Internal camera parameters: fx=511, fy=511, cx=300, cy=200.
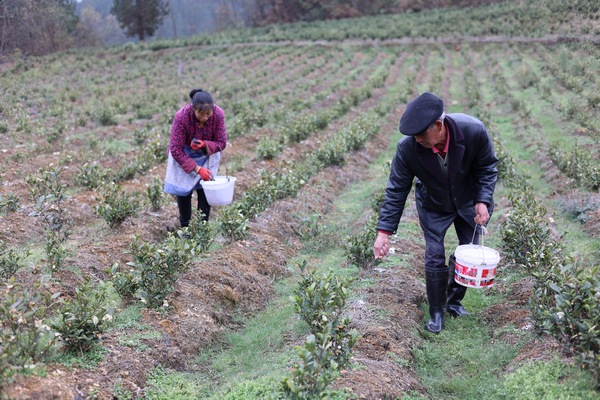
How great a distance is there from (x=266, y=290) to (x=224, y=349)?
106cm

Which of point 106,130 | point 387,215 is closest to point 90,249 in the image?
point 387,215

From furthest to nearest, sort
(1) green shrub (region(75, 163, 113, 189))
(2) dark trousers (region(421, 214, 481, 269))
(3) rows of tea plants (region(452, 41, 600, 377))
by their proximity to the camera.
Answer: (1) green shrub (region(75, 163, 113, 189)) → (2) dark trousers (region(421, 214, 481, 269)) → (3) rows of tea plants (region(452, 41, 600, 377))

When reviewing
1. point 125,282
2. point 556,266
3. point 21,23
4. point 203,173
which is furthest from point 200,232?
point 21,23

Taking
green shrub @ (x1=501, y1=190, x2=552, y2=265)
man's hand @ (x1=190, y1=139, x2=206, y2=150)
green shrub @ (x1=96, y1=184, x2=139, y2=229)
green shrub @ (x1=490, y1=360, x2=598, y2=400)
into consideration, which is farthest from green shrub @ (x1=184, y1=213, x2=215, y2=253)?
green shrub @ (x1=490, y1=360, x2=598, y2=400)

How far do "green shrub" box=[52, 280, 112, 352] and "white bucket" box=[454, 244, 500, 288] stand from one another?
258cm

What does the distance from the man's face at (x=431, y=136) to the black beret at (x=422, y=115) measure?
0.09 m

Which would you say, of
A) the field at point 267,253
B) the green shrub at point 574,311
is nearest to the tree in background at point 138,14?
the field at point 267,253

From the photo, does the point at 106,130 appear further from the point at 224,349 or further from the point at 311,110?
the point at 224,349

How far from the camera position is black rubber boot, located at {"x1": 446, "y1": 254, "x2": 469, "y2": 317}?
14.8 feet

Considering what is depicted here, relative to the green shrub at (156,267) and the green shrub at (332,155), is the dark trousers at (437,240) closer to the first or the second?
the green shrub at (156,267)

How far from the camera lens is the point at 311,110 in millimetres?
16094

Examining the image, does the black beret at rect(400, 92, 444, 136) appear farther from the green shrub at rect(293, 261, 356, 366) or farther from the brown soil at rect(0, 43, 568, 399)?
the brown soil at rect(0, 43, 568, 399)

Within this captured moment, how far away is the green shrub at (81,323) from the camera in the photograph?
11.2 ft

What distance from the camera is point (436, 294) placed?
13.7ft
